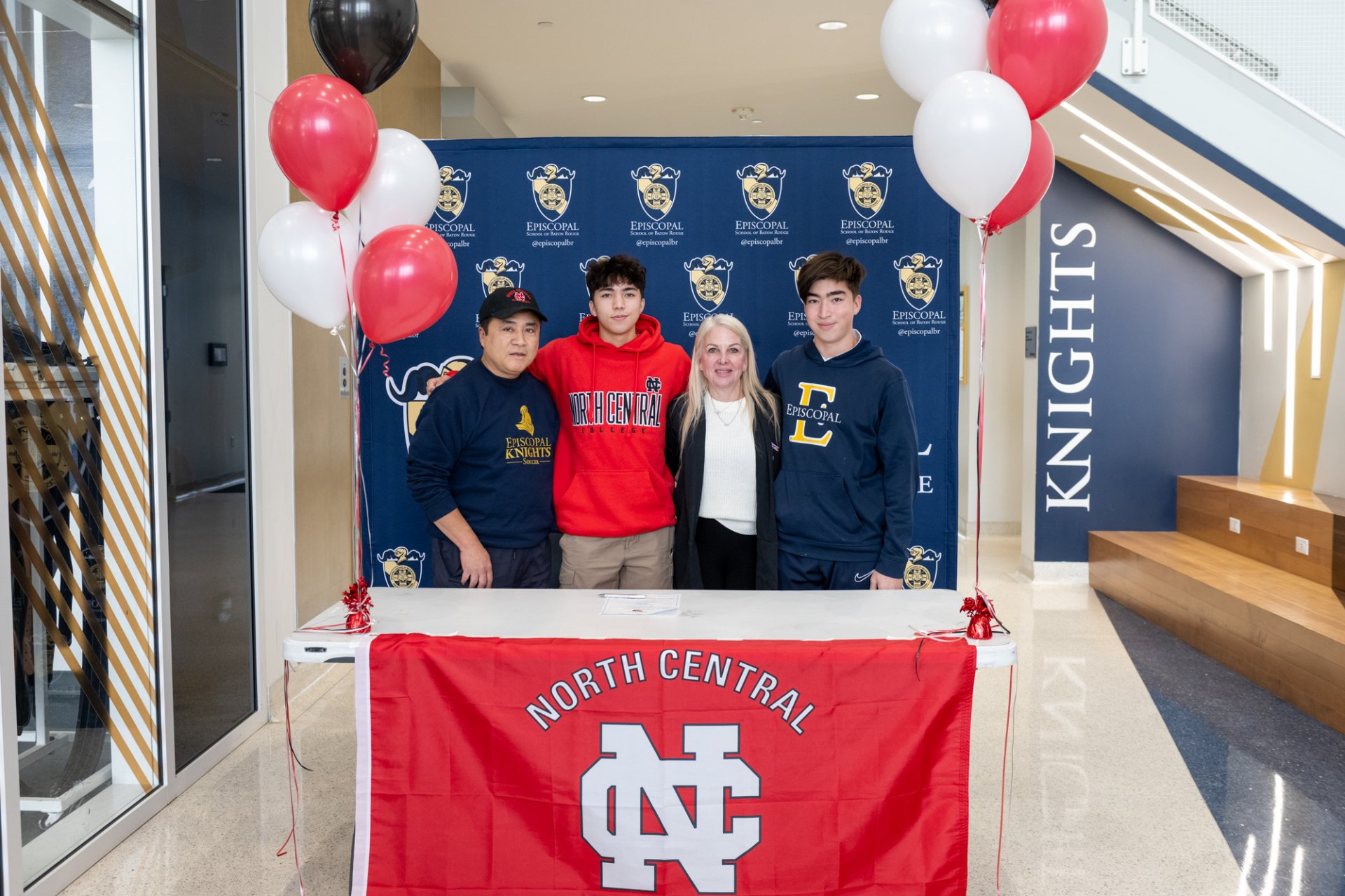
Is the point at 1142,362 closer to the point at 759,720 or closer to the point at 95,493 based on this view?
the point at 759,720

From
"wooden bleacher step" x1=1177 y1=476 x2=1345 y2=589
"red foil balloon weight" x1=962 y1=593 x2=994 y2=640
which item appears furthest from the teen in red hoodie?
"wooden bleacher step" x1=1177 y1=476 x2=1345 y2=589

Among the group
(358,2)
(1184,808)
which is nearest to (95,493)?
(358,2)

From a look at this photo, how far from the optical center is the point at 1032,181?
2.56 m

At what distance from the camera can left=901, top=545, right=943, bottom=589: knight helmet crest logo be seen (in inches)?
140

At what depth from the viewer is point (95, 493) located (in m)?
2.72

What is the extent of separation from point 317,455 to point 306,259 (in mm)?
1868

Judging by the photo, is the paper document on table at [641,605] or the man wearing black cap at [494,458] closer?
the paper document on table at [641,605]

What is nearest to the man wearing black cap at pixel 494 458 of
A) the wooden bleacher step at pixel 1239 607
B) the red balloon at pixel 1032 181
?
the red balloon at pixel 1032 181

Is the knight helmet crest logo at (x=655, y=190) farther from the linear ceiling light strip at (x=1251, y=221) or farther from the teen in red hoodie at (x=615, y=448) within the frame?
the linear ceiling light strip at (x=1251, y=221)

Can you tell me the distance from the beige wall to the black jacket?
1.72 metres

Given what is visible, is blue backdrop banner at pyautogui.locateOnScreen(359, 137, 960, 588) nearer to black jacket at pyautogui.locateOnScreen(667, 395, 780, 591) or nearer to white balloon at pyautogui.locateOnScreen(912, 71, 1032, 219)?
black jacket at pyautogui.locateOnScreen(667, 395, 780, 591)

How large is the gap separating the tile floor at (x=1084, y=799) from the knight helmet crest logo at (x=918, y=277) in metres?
1.58

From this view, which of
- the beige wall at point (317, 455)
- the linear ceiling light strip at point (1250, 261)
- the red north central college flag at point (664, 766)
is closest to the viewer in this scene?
the red north central college flag at point (664, 766)

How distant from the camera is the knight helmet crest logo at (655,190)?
3.58m
